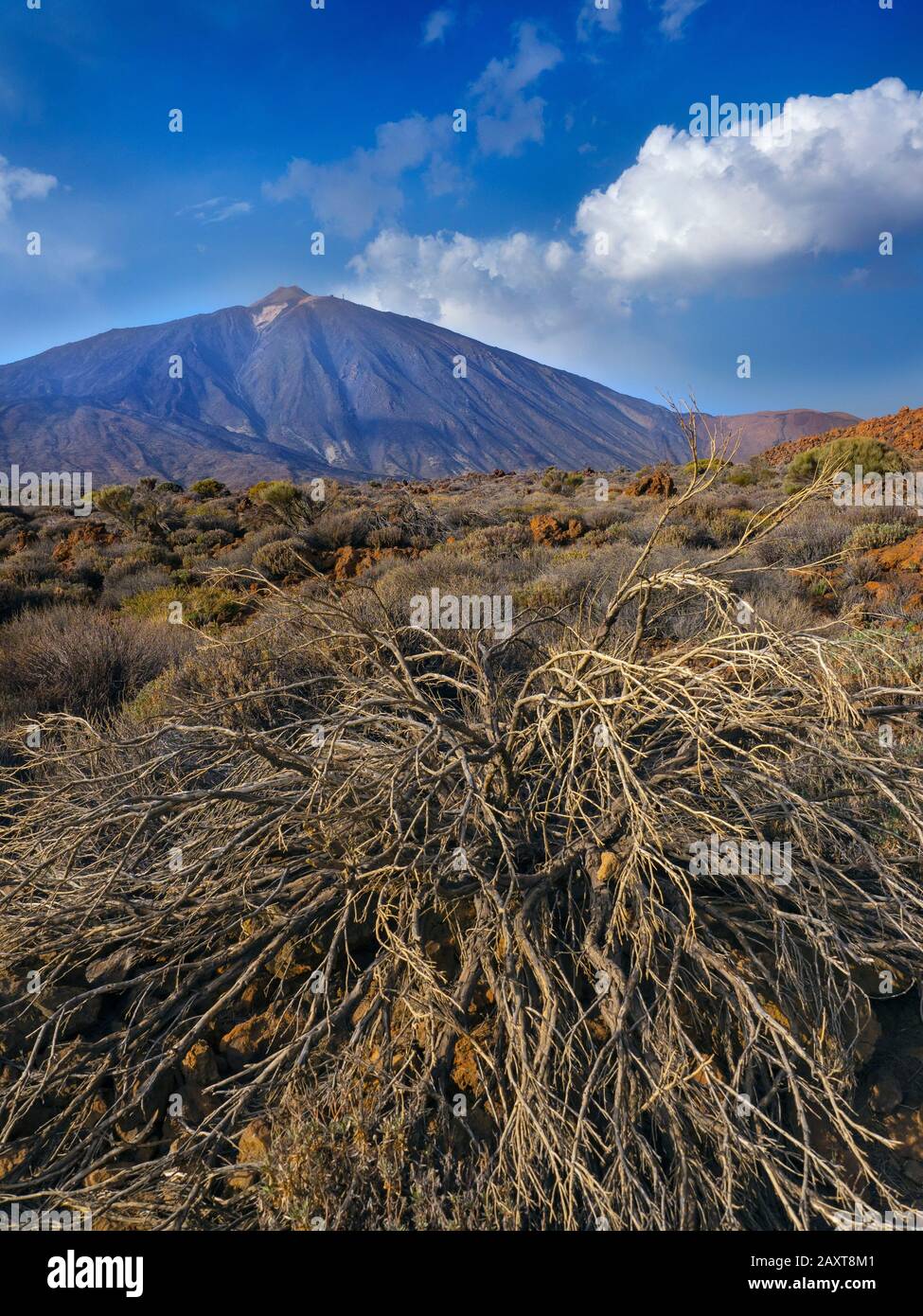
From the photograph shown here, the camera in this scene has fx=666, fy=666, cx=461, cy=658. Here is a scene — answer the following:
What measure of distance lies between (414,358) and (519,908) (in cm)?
20544

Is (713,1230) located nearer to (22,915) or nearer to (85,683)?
(22,915)

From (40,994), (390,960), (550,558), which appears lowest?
(40,994)

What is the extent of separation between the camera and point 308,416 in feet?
536

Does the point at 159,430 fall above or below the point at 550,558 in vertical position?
above

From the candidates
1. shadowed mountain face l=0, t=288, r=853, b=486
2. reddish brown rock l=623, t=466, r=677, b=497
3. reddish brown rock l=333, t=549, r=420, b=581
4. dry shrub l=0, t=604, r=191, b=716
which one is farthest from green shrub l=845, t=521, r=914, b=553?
shadowed mountain face l=0, t=288, r=853, b=486

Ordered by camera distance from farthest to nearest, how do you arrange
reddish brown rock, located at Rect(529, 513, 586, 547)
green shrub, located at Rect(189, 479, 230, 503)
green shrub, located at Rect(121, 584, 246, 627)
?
1. green shrub, located at Rect(189, 479, 230, 503)
2. reddish brown rock, located at Rect(529, 513, 586, 547)
3. green shrub, located at Rect(121, 584, 246, 627)

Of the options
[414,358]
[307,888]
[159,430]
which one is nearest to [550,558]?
[307,888]

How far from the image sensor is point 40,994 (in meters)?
2.25

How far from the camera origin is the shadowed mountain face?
379 ft

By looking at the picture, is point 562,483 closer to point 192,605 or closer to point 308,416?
point 192,605

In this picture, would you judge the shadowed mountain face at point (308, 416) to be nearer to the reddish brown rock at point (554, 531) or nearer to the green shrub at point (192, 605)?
the reddish brown rock at point (554, 531)

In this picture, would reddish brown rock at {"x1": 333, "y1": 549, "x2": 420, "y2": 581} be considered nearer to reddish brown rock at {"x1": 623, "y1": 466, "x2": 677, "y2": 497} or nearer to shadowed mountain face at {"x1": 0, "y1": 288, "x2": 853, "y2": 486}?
reddish brown rock at {"x1": 623, "y1": 466, "x2": 677, "y2": 497}

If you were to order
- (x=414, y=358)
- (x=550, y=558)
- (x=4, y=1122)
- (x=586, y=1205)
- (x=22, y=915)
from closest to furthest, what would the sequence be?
(x=586, y=1205)
(x=4, y=1122)
(x=22, y=915)
(x=550, y=558)
(x=414, y=358)

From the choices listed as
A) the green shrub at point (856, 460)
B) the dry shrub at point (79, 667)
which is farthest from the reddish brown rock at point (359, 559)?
the green shrub at point (856, 460)
